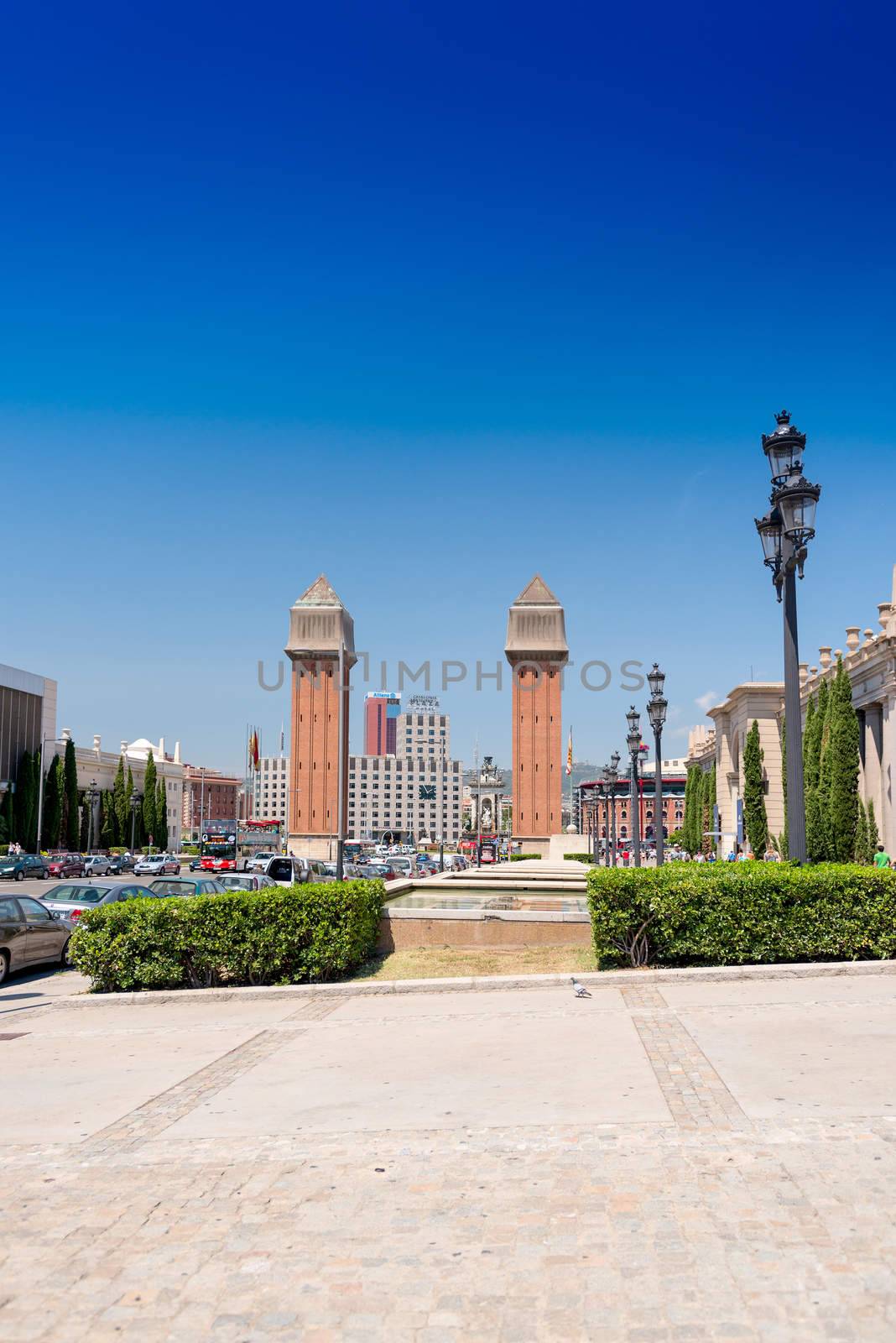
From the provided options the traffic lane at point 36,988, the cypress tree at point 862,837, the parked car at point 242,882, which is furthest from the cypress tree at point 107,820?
the traffic lane at point 36,988

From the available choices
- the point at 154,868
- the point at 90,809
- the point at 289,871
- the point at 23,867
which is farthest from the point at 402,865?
the point at 90,809

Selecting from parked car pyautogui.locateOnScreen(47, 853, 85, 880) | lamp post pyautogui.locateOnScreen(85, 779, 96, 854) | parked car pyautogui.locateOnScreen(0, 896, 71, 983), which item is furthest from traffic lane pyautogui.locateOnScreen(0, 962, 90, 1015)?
lamp post pyautogui.locateOnScreen(85, 779, 96, 854)

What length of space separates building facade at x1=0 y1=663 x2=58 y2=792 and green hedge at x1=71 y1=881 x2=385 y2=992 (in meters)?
76.9

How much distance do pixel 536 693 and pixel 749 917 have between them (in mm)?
76555

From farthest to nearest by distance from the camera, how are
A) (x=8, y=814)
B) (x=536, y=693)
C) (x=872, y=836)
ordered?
1. (x=536, y=693)
2. (x=8, y=814)
3. (x=872, y=836)

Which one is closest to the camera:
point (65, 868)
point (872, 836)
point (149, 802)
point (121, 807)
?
point (872, 836)

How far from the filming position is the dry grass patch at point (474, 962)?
12945 millimetres

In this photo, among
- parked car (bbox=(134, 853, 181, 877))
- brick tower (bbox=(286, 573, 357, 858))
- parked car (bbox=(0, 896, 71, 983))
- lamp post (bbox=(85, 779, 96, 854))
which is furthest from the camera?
brick tower (bbox=(286, 573, 357, 858))

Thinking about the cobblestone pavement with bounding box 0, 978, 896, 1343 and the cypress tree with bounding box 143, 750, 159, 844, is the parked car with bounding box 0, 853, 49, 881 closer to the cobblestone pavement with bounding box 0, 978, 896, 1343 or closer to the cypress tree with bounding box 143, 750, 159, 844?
the cypress tree with bounding box 143, 750, 159, 844

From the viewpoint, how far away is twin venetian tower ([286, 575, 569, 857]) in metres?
87.3

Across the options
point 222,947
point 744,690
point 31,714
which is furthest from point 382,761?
point 222,947

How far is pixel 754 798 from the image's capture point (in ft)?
189

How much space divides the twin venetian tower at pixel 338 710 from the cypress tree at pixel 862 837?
4311 cm

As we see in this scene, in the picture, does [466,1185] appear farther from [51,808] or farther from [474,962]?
[51,808]
